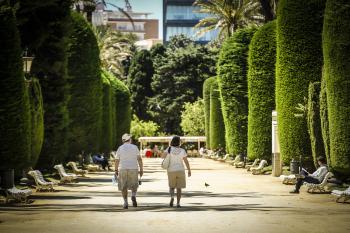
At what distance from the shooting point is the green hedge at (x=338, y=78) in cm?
2198

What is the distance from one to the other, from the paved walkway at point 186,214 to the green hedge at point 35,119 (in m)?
5.42

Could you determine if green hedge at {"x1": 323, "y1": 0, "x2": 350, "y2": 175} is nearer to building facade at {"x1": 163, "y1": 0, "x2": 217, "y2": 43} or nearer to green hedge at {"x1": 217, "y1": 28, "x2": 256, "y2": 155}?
green hedge at {"x1": 217, "y1": 28, "x2": 256, "y2": 155}

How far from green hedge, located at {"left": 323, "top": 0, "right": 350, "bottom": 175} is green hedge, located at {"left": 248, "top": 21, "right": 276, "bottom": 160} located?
16.5 m

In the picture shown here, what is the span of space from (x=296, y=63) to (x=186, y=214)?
1574cm

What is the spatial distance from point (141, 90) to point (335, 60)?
9231 cm

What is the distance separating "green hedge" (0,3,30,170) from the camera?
23375mm

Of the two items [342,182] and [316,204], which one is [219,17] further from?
[316,204]

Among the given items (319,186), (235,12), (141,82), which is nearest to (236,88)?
(235,12)

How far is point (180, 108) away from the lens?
108250 millimetres

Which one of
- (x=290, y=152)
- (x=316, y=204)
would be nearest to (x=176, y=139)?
(x=316, y=204)

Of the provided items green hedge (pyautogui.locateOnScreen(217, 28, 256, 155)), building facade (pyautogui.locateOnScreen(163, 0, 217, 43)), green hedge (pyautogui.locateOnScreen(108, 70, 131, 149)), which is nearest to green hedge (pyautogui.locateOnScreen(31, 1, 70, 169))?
green hedge (pyautogui.locateOnScreen(217, 28, 256, 155))

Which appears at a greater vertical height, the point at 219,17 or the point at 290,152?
the point at 219,17

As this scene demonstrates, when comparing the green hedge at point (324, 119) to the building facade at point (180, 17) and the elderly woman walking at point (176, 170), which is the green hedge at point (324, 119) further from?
the building facade at point (180, 17)

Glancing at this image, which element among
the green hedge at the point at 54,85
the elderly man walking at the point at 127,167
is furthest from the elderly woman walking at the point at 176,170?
the green hedge at the point at 54,85
